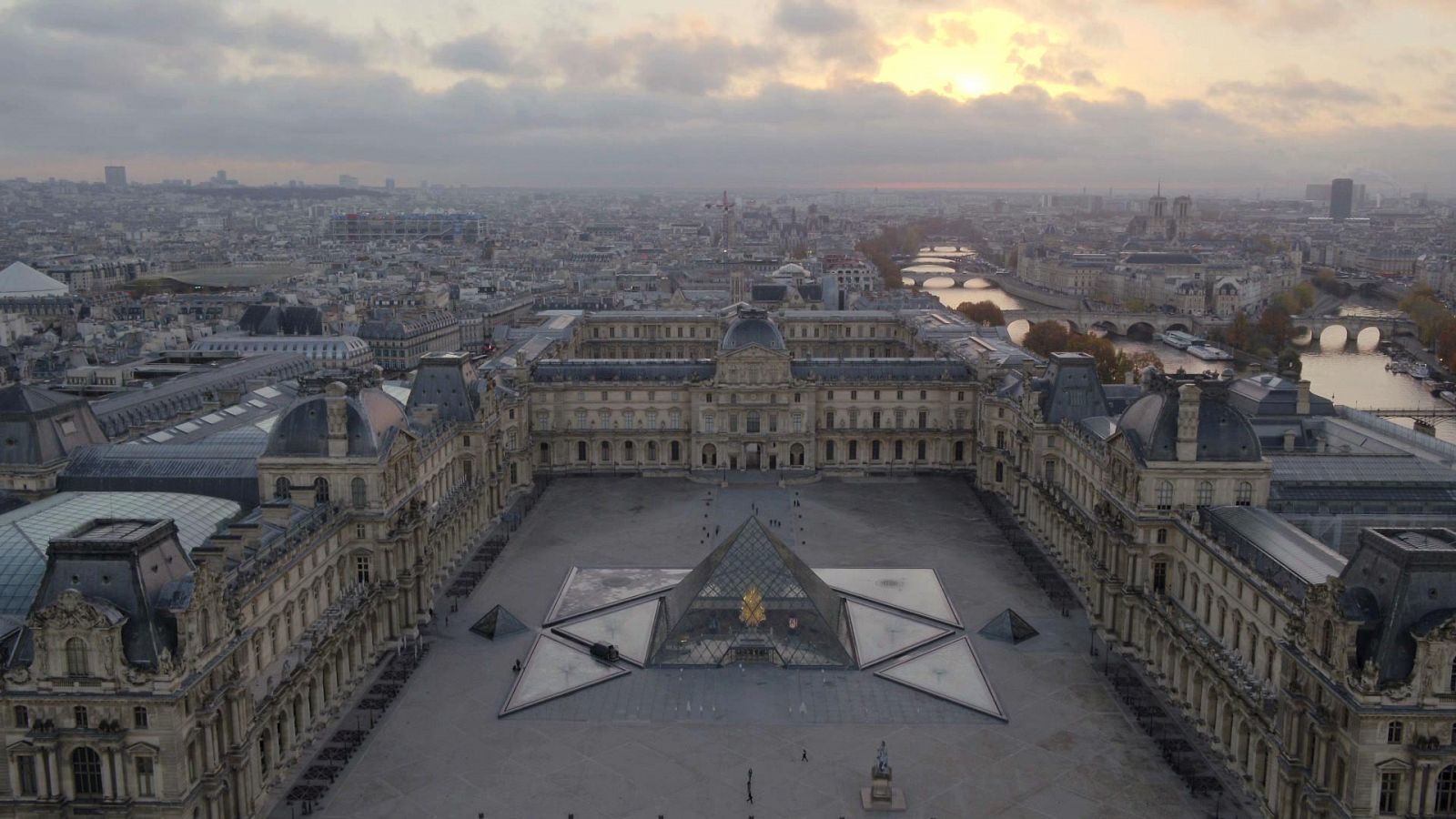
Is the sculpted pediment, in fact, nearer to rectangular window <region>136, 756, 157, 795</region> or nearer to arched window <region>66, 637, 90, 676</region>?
arched window <region>66, 637, 90, 676</region>

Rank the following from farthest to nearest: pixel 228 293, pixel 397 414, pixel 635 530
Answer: pixel 228 293 → pixel 635 530 → pixel 397 414

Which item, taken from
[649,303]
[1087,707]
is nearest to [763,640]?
[1087,707]

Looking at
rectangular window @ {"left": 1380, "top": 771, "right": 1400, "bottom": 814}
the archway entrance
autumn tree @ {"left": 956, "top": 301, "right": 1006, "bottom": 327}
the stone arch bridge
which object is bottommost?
the archway entrance

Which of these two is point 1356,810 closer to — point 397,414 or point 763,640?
point 763,640

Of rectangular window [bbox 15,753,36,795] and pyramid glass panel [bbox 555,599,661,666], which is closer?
rectangular window [bbox 15,753,36,795]

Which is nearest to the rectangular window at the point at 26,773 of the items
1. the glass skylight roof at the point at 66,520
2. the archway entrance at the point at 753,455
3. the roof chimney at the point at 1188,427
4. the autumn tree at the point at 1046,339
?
the glass skylight roof at the point at 66,520

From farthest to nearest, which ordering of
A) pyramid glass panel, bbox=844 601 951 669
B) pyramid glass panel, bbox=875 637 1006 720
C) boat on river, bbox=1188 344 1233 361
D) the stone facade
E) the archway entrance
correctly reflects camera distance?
boat on river, bbox=1188 344 1233 361
the archway entrance
pyramid glass panel, bbox=844 601 951 669
pyramid glass panel, bbox=875 637 1006 720
the stone facade

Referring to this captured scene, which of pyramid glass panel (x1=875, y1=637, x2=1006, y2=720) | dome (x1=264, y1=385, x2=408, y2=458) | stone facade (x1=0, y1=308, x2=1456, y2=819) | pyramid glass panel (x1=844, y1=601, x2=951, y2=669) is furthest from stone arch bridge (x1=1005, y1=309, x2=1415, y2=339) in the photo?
dome (x1=264, y1=385, x2=408, y2=458)
